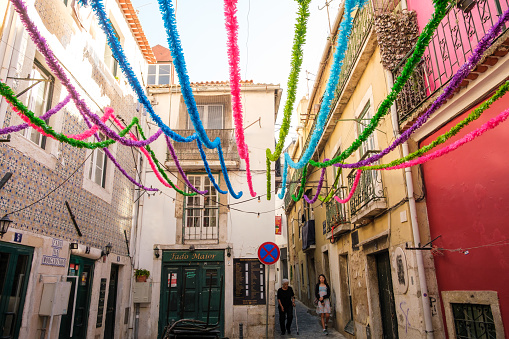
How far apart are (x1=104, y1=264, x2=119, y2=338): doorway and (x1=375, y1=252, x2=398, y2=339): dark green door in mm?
6453

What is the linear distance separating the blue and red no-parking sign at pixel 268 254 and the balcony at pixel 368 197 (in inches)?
83.7

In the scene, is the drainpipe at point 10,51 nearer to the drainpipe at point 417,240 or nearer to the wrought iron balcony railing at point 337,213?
the drainpipe at point 417,240

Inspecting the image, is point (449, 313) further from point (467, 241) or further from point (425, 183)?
point (425, 183)

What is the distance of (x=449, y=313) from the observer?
217 inches

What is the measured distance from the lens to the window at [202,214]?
38.0 feet

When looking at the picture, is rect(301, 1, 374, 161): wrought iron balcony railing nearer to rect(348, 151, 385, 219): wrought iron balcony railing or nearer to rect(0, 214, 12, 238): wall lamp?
rect(348, 151, 385, 219): wrought iron balcony railing

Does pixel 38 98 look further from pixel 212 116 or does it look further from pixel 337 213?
pixel 337 213

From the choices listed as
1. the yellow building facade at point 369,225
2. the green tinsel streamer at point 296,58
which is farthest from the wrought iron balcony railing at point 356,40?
the green tinsel streamer at point 296,58

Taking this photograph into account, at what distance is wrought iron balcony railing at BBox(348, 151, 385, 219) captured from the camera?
7627 mm

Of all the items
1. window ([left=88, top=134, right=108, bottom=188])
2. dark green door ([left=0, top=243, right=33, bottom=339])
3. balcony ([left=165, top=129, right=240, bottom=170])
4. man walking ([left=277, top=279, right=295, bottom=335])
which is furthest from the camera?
balcony ([left=165, top=129, right=240, bottom=170])

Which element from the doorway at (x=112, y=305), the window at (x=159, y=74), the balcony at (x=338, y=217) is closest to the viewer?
the doorway at (x=112, y=305)

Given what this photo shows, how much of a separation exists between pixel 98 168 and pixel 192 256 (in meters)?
4.06

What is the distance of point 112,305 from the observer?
375 inches

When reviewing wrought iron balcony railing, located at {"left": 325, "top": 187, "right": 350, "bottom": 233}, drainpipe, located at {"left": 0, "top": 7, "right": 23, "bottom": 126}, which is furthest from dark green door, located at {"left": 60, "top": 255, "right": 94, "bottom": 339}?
wrought iron balcony railing, located at {"left": 325, "top": 187, "right": 350, "bottom": 233}
